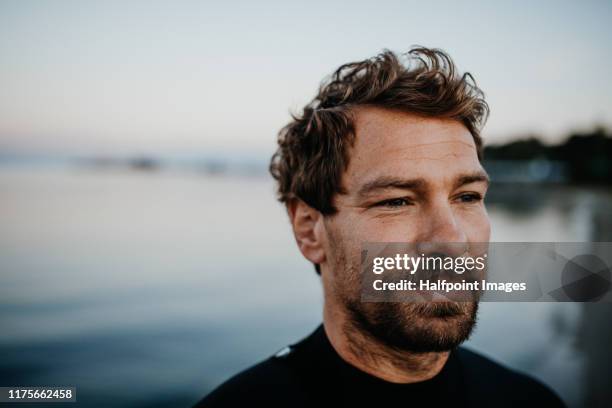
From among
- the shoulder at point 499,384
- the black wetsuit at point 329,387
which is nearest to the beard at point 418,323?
the black wetsuit at point 329,387

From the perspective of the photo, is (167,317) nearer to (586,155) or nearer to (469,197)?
(469,197)

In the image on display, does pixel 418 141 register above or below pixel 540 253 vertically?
above

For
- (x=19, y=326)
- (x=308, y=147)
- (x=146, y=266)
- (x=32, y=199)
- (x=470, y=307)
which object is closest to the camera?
(x=470, y=307)

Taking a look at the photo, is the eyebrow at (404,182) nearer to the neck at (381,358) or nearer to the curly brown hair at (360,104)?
the curly brown hair at (360,104)

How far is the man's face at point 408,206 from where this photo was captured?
1699 millimetres

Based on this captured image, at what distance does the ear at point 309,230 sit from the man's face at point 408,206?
0.18 meters

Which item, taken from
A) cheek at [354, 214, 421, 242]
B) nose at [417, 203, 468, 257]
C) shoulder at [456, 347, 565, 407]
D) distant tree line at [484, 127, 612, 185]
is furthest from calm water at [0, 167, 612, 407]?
distant tree line at [484, 127, 612, 185]

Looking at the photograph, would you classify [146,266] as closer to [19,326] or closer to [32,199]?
[19,326]

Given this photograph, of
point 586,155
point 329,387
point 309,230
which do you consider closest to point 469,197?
point 309,230

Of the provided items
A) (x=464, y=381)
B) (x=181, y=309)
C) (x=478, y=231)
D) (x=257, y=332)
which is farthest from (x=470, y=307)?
(x=181, y=309)

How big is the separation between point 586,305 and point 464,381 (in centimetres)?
985

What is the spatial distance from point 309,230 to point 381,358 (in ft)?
2.65

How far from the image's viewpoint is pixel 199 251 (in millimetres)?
12766

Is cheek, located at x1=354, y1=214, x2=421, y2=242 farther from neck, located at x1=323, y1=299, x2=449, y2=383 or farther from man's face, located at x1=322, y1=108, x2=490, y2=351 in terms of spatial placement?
neck, located at x1=323, y1=299, x2=449, y2=383
